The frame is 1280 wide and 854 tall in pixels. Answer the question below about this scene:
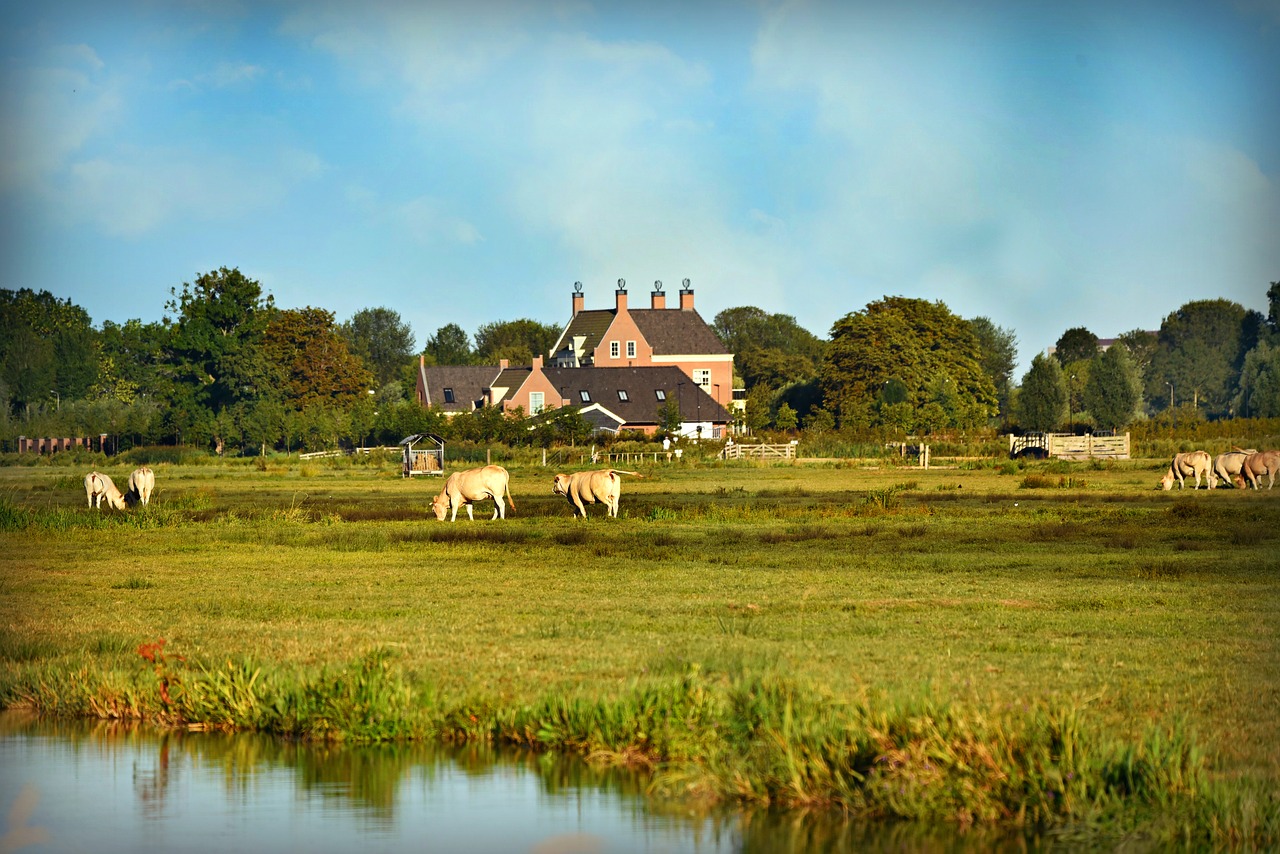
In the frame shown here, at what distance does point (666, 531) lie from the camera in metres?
30.4

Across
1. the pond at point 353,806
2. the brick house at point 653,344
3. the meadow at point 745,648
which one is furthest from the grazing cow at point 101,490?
the brick house at point 653,344

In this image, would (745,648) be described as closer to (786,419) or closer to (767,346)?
(786,419)

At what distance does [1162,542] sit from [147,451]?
6813 cm

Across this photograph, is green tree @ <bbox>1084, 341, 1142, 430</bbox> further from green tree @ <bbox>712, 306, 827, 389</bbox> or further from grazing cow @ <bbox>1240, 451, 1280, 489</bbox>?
green tree @ <bbox>712, 306, 827, 389</bbox>

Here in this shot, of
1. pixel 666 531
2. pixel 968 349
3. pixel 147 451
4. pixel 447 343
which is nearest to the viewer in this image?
pixel 666 531

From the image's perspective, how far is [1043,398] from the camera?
9144 centimetres

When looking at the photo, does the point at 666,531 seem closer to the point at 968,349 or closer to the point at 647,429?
the point at 647,429

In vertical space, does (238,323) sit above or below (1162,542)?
above

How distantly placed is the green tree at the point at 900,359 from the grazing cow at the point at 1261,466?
55.8 metres

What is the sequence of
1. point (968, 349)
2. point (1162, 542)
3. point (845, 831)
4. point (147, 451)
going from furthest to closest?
point (968, 349), point (147, 451), point (1162, 542), point (845, 831)

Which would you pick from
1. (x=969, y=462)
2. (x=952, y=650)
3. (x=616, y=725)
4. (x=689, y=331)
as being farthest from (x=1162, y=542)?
(x=689, y=331)

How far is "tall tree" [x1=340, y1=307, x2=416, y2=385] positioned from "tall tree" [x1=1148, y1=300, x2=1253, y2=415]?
9786cm

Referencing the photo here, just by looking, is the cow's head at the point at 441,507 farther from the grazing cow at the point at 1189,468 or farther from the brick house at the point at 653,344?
the brick house at the point at 653,344

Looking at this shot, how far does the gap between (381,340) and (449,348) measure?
20355mm
